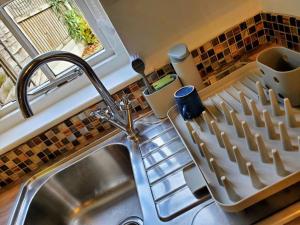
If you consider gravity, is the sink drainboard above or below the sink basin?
above

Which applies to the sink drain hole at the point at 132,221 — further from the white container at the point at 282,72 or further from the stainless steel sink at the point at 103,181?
the white container at the point at 282,72

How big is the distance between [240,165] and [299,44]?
532 mm

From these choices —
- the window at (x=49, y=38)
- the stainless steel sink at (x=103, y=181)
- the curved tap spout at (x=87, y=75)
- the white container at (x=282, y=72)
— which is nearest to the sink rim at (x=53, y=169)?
the stainless steel sink at (x=103, y=181)

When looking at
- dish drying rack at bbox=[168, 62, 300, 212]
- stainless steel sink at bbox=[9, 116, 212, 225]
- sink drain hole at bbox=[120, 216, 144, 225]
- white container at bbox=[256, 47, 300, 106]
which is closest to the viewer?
A: dish drying rack at bbox=[168, 62, 300, 212]

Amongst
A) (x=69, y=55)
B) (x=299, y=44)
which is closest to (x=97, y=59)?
(x=69, y=55)

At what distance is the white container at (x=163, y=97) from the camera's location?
995 millimetres

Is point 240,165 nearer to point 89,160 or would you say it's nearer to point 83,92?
point 89,160

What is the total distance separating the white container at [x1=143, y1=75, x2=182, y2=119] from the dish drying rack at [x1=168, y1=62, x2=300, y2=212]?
0.12 metres

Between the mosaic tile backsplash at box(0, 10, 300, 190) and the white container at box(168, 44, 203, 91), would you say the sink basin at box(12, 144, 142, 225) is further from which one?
the white container at box(168, 44, 203, 91)

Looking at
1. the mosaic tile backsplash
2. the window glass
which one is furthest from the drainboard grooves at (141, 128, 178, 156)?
the window glass

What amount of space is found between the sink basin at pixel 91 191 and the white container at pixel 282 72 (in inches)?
23.6

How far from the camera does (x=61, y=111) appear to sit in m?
1.20

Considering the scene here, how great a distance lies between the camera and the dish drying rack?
594mm

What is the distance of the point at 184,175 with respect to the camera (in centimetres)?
79
